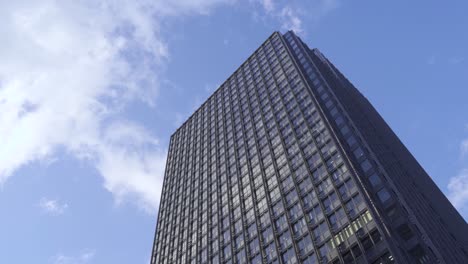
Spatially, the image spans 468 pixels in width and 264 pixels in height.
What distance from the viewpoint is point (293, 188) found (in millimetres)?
73875

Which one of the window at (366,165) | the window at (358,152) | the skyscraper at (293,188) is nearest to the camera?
the skyscraper at (293,188)

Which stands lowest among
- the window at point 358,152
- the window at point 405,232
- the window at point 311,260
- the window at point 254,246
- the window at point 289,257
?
the window at point 405,232

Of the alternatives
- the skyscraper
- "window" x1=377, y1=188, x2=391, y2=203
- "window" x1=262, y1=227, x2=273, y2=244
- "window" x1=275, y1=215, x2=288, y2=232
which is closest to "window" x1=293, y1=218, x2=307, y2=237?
the skyscraper

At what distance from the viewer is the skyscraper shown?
57844 millimetres

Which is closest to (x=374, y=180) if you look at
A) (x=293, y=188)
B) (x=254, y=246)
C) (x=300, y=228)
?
(x=300, y=228)

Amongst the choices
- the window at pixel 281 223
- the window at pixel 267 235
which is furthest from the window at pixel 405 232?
the window at pixel 267 235

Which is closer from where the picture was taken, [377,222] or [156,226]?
[377,222]

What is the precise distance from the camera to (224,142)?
107 metres

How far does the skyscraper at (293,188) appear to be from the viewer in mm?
57844

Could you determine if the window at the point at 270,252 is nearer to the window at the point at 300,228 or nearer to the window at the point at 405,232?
the window at the point at 300,228

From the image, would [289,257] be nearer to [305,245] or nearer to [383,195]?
[305,245]

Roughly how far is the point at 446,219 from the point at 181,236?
51173 millimetres

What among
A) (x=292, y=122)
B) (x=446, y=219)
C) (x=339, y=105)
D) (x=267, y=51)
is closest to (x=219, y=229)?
(x=292, y=122)

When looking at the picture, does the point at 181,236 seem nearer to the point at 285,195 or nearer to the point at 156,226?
the point at 156,226
